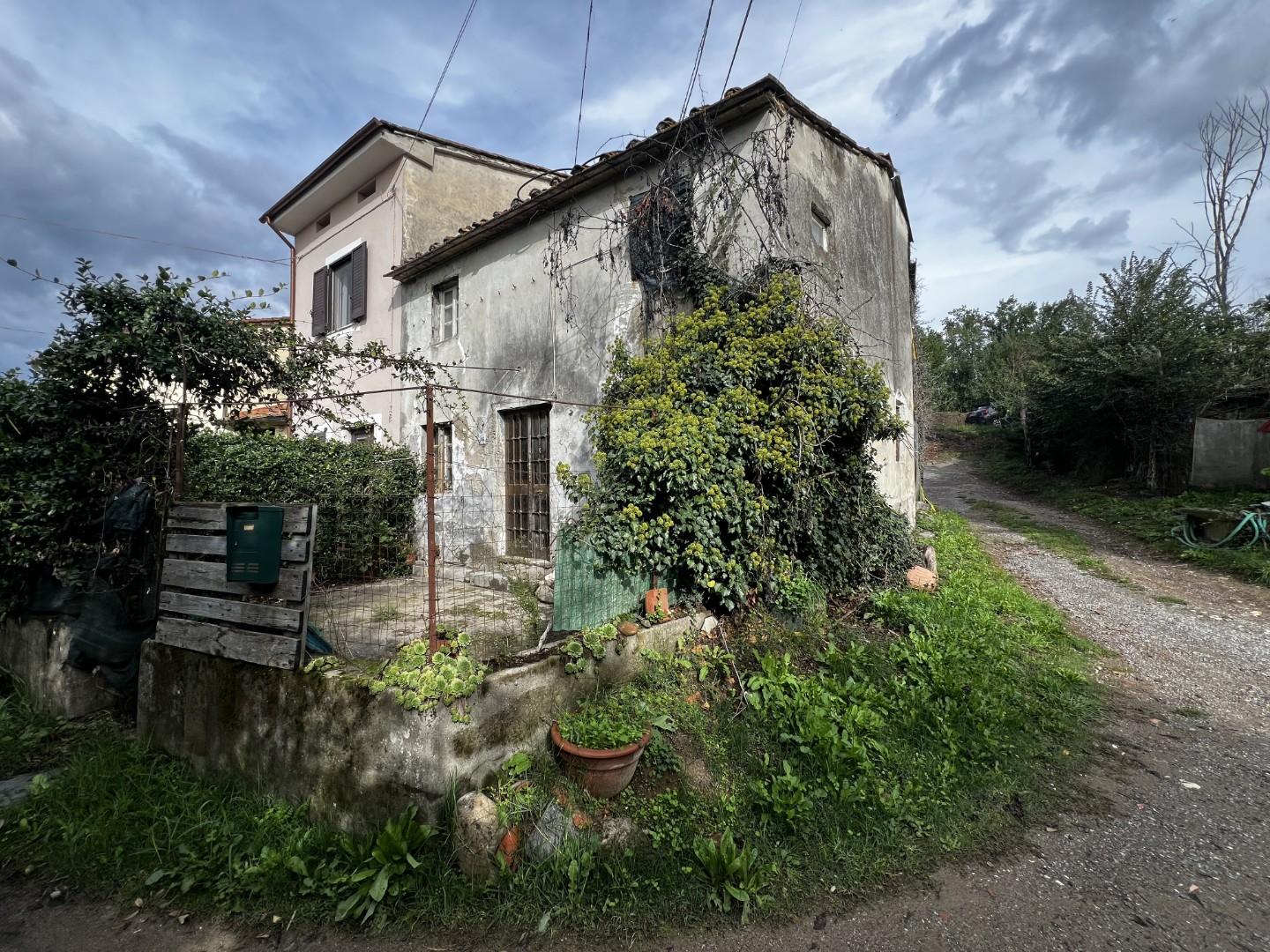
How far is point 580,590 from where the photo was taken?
13.6 ft

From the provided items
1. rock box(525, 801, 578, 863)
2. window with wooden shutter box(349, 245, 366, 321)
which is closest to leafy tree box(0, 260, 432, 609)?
rock box(525, 801, 578, 863)

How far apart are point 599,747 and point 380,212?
11.3 m

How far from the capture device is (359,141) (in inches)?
413

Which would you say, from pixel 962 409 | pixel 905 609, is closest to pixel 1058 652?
pixel 905 609

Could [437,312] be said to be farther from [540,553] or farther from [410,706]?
[410,706]

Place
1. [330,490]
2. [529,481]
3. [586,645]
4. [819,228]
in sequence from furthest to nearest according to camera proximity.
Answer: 1. [529,481]
2. [330,490]
3. [819,228]
4. [586,645]

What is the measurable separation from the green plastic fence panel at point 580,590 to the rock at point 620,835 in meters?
1.31

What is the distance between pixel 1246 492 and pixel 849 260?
10.1 meters

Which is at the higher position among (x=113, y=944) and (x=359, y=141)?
(x=359, y=141)

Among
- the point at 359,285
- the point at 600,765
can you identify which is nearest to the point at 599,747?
the point at 600,765

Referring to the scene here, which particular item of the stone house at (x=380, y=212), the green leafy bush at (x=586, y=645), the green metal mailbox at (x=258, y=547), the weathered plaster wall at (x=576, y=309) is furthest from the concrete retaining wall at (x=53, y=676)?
the stone house at (x=380, y=212)

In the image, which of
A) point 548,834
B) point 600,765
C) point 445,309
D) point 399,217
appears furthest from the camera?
point 399,217

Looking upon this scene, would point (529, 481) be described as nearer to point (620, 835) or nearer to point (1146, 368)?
point (620, 835)

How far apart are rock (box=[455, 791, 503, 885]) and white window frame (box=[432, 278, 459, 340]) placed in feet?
26.0
